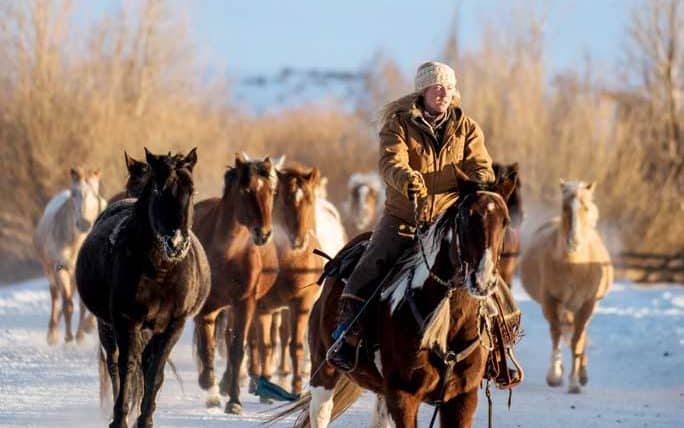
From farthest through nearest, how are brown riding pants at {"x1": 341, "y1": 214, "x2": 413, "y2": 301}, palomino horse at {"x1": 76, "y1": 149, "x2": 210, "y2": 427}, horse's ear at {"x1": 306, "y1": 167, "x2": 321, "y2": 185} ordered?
horse's ear at {"x1": 306, "y1": 167, "x2": 321, "y2": 185}
palomino horse at {"x1": 76, "y1": 149, "x2": 210, "y2": 427}
brown riding pants at {"x1": 341, "y1": 214, "x2": 413, "y2": 301}

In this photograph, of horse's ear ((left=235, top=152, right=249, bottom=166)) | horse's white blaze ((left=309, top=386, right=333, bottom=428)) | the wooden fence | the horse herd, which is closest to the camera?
the horse herd

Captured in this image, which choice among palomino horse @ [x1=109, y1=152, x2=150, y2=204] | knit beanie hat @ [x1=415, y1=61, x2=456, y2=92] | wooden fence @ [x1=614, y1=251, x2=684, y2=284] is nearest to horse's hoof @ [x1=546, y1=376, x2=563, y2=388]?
palomino horse @ [x1=109, y1=152, x2=150, y2=204]

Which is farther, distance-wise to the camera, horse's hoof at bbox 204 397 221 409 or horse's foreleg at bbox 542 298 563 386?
horse's foreleg at bbox 542 298 563 386

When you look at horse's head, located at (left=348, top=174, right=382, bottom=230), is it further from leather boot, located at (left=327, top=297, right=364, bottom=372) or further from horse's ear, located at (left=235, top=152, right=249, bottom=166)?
leather boot, located at (left=327, top=297, right=364, bottom=372)

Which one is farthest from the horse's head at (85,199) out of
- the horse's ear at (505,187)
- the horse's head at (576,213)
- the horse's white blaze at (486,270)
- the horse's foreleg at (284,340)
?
the horse's white blaze at (486,270)

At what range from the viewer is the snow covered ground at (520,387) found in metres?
11.2

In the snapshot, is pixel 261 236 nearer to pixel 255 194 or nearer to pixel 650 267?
pixel 255 194

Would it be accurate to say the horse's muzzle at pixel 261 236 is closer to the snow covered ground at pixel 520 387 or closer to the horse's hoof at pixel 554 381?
the snow covered ground at pixel 520 387

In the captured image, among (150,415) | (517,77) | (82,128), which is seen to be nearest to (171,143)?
(82,128)

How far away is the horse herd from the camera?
22.9 feet

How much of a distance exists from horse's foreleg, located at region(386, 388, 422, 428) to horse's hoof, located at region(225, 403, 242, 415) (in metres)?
4.89

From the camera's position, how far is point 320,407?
834cm

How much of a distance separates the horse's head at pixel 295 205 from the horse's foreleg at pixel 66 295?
5342 millimetres

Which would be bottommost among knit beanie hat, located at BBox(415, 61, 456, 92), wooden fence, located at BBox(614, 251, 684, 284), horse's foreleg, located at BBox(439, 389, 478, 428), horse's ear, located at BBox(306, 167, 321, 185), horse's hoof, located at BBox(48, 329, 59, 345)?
wooden fence, located at BBox(614, 251, 684, 284)
